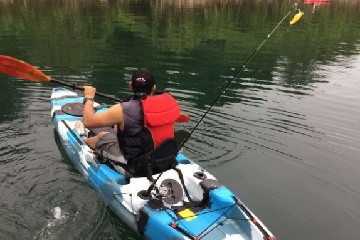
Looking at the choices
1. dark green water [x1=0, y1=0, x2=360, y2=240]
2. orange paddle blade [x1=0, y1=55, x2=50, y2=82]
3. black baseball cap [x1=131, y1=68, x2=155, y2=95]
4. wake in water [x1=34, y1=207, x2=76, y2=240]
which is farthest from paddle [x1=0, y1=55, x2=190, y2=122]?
wake in water [x1=34, y1=207, x2=76, y2=240]

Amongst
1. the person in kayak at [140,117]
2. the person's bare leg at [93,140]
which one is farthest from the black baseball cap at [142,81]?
the person's bare leg at [93,140]

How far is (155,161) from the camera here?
567cm

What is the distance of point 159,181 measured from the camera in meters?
5.68

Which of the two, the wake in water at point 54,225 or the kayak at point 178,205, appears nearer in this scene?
the kayak at point 178,205

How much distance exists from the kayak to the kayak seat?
4.0 inches

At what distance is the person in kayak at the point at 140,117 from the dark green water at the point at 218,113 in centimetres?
136

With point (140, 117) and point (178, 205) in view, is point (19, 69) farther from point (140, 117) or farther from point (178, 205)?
point (178, 205)

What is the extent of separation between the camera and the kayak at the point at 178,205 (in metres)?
4.85

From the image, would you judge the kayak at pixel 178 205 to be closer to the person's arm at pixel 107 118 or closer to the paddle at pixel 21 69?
the person's arm at pixel 107 118

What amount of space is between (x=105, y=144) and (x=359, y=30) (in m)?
23.7

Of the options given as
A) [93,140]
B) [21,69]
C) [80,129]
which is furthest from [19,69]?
[93,140]

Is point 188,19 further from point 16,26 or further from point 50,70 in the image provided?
point 50,70

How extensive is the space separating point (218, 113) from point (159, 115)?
5359 millimetres

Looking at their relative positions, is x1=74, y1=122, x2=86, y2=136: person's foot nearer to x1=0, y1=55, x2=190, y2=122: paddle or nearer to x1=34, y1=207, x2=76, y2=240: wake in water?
x1=0, y1=55, x2=190, y2=122: paddle
